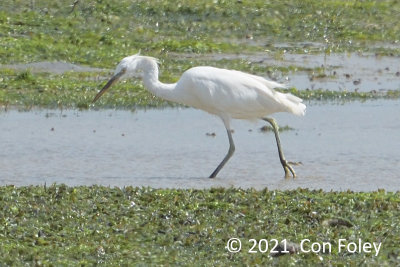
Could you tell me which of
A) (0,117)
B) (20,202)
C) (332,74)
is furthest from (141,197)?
(332,74)

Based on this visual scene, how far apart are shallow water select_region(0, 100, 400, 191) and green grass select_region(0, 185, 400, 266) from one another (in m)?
1.30

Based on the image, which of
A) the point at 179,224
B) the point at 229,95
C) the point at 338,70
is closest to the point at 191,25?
the point at 338,70

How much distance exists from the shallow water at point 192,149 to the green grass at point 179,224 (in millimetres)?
1304

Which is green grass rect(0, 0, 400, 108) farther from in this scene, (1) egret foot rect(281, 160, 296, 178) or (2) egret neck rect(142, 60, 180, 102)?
(1) egret foot rect(281, 160, 296, 178)

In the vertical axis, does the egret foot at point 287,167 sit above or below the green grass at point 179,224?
below

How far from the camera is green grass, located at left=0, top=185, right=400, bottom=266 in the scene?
780cm

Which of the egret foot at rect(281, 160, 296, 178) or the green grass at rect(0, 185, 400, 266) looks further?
the egret foot at rect(281, 160, 296, 178)

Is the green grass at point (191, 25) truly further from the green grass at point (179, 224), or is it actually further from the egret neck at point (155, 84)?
the green grass at point (179, 224)

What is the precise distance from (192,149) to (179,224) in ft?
13.5

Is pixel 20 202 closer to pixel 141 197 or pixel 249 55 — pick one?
pixel 141 197

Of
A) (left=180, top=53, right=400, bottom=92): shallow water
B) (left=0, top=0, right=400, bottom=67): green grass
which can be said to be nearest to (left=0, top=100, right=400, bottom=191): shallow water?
(left=180, top=53, right=400, bottom=92): shallow water

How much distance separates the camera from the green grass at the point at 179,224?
25.6 feet

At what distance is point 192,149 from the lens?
12.7m

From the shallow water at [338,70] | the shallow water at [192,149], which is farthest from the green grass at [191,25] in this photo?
the shallow water at [192,149]
